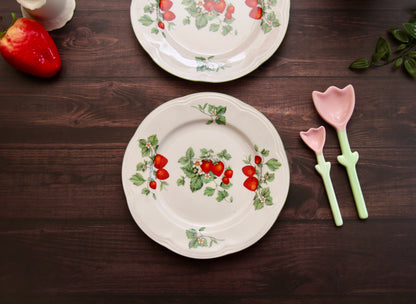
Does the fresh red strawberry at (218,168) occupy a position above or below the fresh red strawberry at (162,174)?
above

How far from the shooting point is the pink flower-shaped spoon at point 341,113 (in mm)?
727

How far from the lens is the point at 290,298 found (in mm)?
723

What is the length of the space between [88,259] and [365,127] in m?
0.73

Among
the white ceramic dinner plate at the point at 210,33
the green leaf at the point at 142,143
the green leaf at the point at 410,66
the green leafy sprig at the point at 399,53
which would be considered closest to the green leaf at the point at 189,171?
the green leaf at the point at 142,143

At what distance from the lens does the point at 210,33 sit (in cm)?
77

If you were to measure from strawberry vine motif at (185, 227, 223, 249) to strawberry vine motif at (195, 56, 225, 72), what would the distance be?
379 millimetres

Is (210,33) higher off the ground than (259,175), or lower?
higher

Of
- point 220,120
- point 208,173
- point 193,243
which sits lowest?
point 193,243

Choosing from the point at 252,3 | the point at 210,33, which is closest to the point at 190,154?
the point at 210,33

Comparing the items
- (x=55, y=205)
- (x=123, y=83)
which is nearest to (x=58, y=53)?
(x=123, y=83)

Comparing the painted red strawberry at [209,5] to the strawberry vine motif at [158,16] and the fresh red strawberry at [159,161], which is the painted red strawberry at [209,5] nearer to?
the strawberry vine motif at [158,16]

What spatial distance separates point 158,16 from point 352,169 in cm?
59

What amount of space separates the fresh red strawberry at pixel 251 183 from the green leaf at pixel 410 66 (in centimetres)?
45

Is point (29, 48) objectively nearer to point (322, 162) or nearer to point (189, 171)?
point (189, 171)
